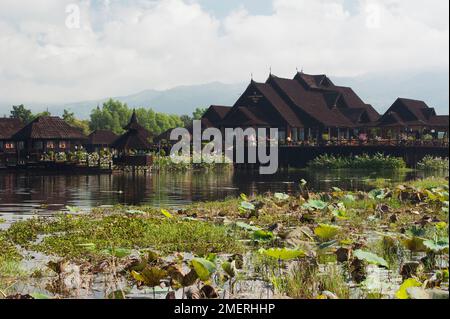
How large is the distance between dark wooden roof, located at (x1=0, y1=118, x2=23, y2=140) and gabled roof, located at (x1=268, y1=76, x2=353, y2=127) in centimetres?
2762

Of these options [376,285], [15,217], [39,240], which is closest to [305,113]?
[15,217]

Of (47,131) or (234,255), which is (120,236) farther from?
(47,131)

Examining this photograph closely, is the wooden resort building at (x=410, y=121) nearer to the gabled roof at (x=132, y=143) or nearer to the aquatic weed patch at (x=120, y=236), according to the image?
the gabled roof at (x=132, y=143)

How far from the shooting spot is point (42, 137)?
199 ft

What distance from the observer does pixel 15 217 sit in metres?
19.1

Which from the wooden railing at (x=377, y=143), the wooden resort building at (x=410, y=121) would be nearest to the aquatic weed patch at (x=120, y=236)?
the wooden railing at (x=377, y=143)

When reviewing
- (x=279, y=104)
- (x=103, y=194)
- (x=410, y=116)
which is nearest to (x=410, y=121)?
(x=410, y=116)

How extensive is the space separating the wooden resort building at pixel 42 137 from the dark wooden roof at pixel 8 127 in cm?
114

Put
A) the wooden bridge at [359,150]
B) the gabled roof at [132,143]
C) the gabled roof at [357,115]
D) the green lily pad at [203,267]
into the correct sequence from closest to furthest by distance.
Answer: the green lily pad at [203,267], the wooden bridge at [359,150], the gabled roof at [132,143], the gabled roof at [357,115]

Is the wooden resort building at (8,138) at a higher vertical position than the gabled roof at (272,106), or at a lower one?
lower

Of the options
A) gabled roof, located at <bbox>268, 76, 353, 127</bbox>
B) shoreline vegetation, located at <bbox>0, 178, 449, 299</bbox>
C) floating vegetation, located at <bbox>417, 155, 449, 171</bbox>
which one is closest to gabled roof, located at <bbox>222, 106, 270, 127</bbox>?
gabled roof, located at <bbox>268, 76, 353, 127</bbox>

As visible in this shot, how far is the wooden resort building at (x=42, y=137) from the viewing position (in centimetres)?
6084

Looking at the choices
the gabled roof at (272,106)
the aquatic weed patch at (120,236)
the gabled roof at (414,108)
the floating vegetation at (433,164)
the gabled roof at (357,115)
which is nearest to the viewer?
the aquatic weed patch at (120,236)
